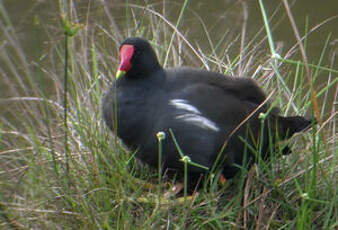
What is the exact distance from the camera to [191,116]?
219 centimetres

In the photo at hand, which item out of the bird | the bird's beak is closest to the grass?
the bird

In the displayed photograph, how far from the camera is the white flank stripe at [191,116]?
2180 millimetres

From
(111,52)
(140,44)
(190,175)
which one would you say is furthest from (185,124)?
(111,52)

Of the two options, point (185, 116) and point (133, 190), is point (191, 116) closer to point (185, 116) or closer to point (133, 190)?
point (185, 116)

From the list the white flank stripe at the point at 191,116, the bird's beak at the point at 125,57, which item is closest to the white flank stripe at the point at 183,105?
the white flank stripe at the point at 191,116

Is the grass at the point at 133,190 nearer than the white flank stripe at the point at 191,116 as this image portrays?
Yes

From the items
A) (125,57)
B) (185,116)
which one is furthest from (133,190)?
(125,57)

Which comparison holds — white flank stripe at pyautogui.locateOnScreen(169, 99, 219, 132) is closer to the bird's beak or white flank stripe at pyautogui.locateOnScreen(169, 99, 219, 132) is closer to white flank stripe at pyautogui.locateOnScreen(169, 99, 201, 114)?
white flank stripe at pyautogui.locateOnScreen(169, 99, 201, 114)

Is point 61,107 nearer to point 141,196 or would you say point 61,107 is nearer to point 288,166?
point 141,196

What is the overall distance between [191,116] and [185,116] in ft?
0.09

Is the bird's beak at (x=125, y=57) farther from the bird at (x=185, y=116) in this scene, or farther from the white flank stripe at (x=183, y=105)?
the white flank stripe at (x=183, y=105)

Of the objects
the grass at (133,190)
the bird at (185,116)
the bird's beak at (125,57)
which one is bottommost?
the grass at (133,190)

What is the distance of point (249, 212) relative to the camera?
6.81ft

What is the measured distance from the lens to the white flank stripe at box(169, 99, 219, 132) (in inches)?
85.8
